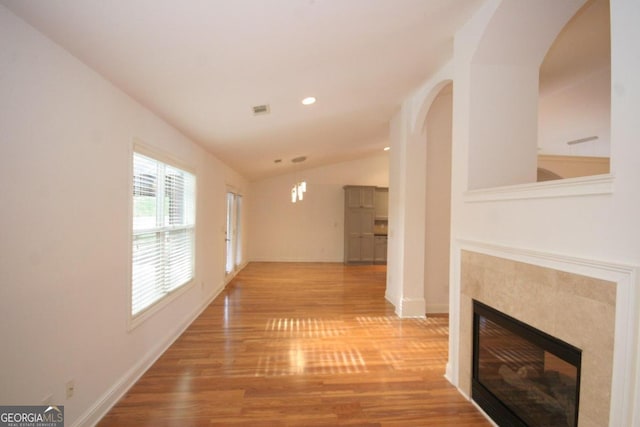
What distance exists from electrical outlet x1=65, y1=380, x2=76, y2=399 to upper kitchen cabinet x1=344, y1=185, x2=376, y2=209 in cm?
759

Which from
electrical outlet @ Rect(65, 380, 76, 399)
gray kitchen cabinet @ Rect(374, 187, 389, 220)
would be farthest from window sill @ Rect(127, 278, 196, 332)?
gray kitchen cabinet @ Rect(374, 187, 389, 220)

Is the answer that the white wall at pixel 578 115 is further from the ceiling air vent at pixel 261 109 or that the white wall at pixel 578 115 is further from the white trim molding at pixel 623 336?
the ceiling air vent at pixel 261 109

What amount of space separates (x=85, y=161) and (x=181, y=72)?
2.91 feet

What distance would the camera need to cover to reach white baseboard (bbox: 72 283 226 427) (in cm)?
194

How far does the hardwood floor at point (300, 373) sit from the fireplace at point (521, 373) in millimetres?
230

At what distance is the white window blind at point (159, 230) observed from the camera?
2.63 m

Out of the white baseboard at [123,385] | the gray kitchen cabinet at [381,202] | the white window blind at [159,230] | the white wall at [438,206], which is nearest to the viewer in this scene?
the white baseboard at [123,385]

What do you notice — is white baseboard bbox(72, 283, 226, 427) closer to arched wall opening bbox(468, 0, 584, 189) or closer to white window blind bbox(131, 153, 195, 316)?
white window blind bbox(131, 153, 195, 316)

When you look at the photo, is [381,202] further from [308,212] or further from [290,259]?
[290,259]

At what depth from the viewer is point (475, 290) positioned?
225 cm

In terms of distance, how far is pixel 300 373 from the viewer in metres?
2.66

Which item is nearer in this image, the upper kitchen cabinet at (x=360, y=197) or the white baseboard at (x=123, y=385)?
the white baseboard at (x=123, y=385)

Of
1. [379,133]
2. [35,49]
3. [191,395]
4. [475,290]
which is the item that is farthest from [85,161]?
[379,133]

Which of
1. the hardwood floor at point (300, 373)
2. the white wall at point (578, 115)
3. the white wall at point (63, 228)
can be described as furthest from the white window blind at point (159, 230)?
the white wall at point (578, 115)
